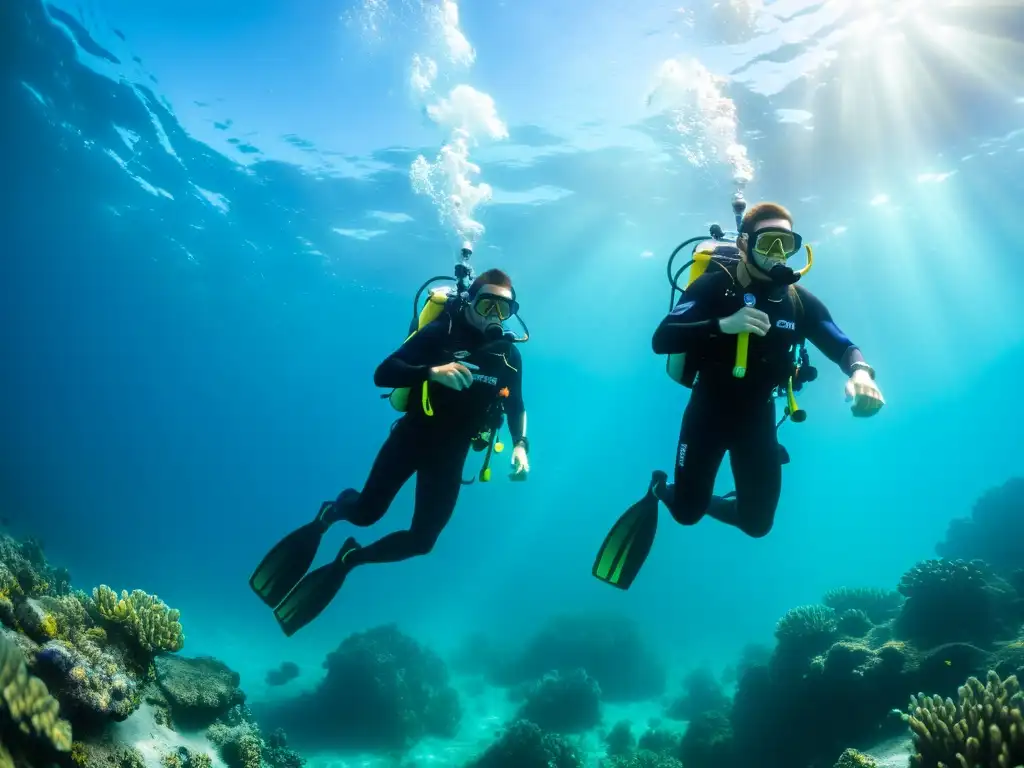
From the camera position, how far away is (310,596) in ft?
21.3

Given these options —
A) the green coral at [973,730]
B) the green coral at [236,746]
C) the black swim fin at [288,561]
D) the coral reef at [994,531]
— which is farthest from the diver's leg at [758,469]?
the coral reef at [994,531]

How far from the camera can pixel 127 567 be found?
44.3 metres

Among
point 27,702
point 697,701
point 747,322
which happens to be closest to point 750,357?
point 747,322

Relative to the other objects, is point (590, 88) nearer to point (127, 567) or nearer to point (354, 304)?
point (354, 304)

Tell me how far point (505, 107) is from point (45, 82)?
1884 centimetres

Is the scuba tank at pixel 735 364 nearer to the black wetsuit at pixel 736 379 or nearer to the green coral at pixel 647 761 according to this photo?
the black wetsuit at pixel 736 379

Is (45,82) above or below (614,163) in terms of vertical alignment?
below

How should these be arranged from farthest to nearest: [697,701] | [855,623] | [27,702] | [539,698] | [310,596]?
[697,701] → [539,698] → [855,623] → [310,596] → [27,702]

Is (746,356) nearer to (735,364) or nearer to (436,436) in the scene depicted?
(735,364)

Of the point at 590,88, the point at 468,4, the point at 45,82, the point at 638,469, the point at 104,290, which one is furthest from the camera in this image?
the point at 638,469

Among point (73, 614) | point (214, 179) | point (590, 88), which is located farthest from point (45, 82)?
point (73, 614)

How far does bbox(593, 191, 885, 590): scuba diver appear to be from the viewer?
4598mm

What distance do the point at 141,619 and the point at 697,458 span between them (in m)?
6.37

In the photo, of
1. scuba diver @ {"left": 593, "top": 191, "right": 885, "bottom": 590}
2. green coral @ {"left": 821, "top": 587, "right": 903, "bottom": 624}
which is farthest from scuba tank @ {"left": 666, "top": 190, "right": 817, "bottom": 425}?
green coral @ {"left": 821, "top": 587, "right": 903, "bottom": 624}
